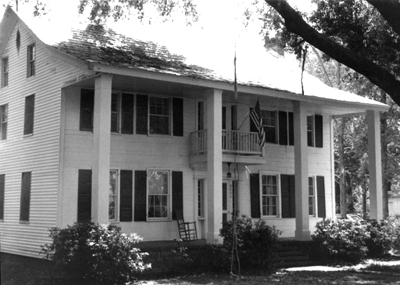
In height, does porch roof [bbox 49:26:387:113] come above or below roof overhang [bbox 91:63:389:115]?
above

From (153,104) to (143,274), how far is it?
21.2ft

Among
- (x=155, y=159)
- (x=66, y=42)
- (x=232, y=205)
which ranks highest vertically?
(x=66, y=42)

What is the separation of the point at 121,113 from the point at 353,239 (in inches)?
342

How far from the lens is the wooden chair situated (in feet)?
62.4

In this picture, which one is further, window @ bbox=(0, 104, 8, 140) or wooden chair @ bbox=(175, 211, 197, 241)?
window @ bbox=(0, 104, 8, 140)

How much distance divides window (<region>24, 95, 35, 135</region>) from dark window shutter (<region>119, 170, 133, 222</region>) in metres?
3.75

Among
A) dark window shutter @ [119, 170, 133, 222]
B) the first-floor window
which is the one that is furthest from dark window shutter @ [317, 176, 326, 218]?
dark window shutter @ [119, 170, 133, 222]

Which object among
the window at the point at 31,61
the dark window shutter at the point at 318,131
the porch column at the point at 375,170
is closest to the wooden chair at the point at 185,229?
the porch column at the point at 375,170

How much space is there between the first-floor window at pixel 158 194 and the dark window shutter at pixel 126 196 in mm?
711

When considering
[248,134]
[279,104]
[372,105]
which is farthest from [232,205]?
[372,105]

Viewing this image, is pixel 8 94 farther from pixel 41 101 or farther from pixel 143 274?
pixel 143 274

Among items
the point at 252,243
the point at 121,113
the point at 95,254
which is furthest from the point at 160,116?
the point at 95,254

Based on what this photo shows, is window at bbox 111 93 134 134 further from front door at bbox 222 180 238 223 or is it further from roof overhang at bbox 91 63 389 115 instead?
front door at bbox 222 180 238 223

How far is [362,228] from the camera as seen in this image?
747 inches
